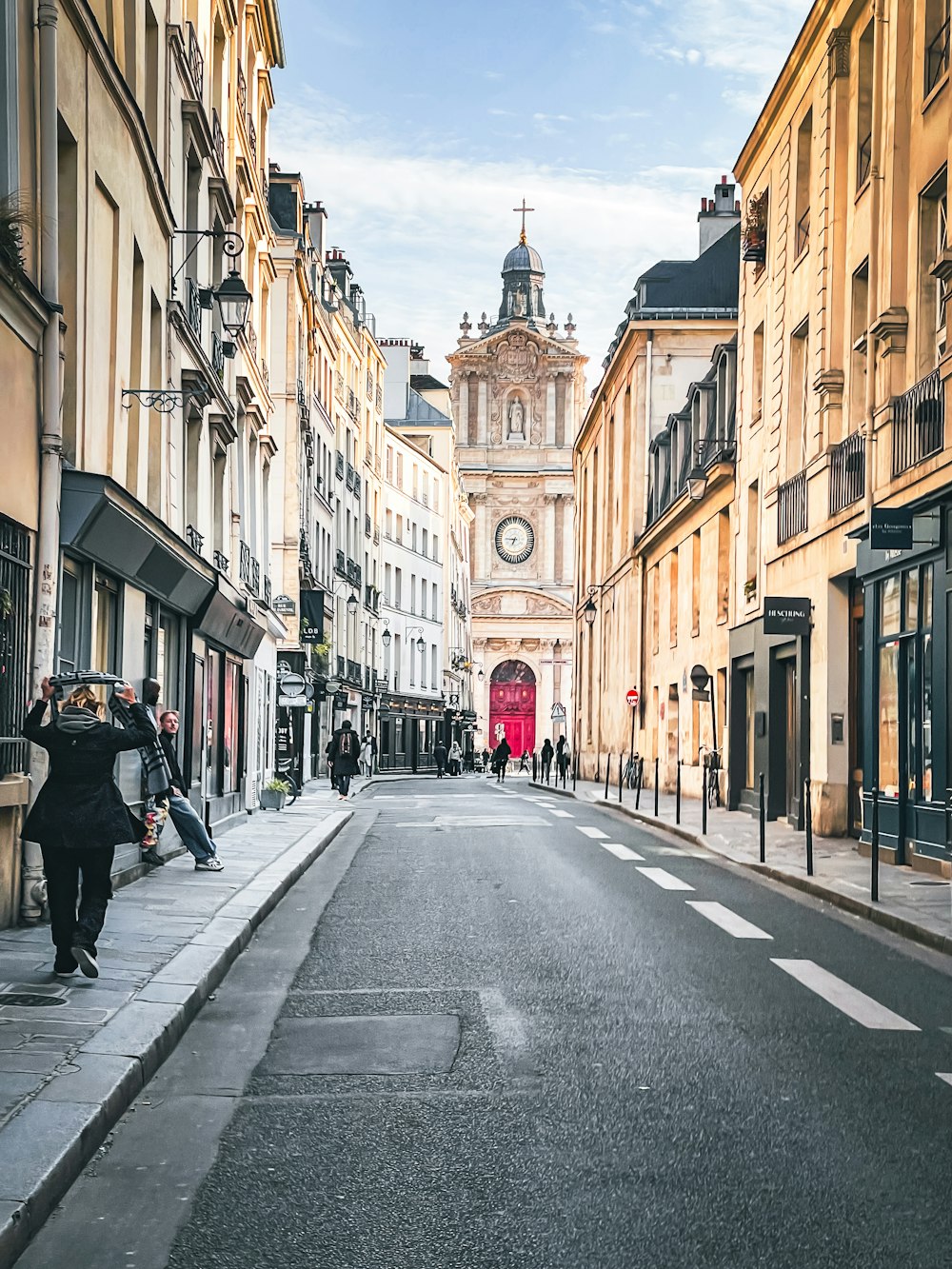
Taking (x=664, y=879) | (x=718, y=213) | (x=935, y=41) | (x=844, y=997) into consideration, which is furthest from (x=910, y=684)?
(x=718, y=213)

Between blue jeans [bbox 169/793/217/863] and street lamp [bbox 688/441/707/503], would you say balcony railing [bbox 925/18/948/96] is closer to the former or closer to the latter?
blue jeans [bbox 169/793/217/863]

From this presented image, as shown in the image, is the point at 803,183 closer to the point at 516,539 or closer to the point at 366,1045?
the point at 366,1045

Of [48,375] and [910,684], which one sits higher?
[48,375]

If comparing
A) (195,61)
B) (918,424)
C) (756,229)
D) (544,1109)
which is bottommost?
(544,1109)

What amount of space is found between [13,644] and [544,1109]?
18.4ft

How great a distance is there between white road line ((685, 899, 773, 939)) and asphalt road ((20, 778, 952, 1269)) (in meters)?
0.06

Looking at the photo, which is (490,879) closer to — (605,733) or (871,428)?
(871,428)

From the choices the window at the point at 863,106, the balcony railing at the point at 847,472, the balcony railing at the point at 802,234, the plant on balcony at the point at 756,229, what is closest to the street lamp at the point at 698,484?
the plant on balcony at the point at 756,229

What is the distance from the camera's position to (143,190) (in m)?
15.5

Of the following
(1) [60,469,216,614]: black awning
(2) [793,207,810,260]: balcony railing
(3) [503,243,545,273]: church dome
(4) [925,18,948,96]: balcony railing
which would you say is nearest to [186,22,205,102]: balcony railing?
(1) [60,469,216,614]: black awning

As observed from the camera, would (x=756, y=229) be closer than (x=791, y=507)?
No

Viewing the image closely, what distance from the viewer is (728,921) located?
11.8 metres

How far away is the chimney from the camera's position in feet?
169

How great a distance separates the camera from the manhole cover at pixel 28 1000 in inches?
290
